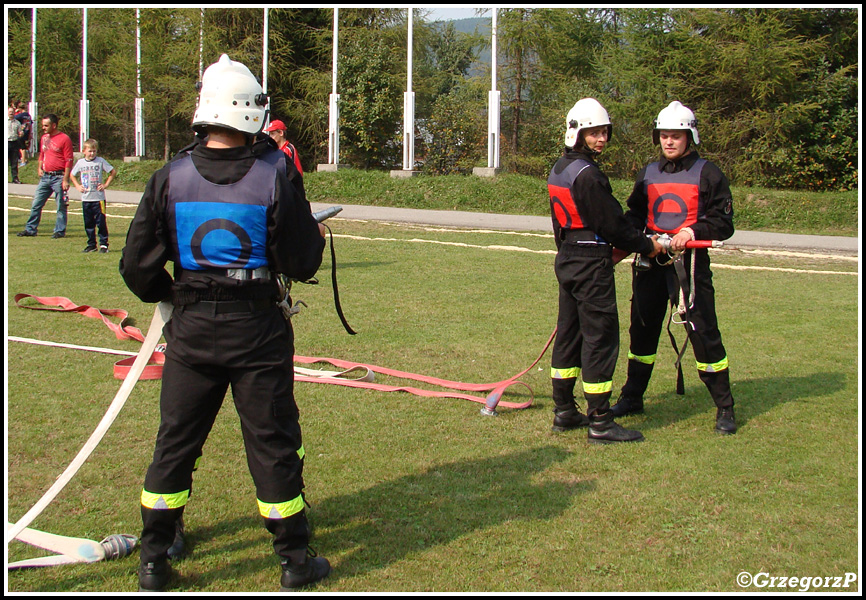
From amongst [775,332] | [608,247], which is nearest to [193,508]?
[608,247]

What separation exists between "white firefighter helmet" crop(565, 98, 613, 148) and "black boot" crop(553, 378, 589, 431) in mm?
1653

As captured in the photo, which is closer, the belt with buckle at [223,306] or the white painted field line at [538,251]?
the belt with buckle at [223,306]

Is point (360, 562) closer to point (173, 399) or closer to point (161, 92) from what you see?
point (173, 399)

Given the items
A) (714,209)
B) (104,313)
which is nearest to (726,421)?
(714,209)

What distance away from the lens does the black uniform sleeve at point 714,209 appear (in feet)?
19.0

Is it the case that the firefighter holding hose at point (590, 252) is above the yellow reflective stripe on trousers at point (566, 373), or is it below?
above

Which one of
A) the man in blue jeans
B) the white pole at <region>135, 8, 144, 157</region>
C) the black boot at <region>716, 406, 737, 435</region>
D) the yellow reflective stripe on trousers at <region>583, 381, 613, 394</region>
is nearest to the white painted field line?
the man in blue jeans

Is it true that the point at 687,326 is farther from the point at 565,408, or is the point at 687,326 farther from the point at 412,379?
the point at 412,379

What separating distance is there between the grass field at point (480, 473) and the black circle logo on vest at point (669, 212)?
4.68 ft

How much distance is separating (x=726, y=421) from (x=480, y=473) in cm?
197

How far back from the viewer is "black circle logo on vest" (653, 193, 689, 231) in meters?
5.93

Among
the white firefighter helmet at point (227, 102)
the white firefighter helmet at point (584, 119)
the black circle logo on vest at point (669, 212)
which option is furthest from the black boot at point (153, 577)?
the black circle logo on vest at point (669, 212)

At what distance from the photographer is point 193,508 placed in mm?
4426
